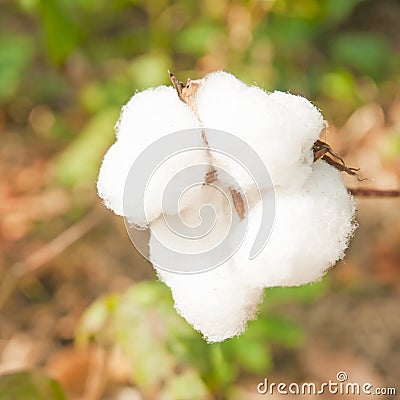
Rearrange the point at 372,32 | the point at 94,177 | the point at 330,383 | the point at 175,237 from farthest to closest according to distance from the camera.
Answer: the point at 372,32 → the point at 94,177 → the point at 330,383 → the point at 175,237

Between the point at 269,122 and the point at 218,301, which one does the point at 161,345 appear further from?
the point at 269,122

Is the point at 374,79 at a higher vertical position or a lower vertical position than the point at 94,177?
higher

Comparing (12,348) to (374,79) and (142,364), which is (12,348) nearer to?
(142,364)

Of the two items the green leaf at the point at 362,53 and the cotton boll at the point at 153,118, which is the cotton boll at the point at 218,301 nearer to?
the cotton boll at the point at 153,118

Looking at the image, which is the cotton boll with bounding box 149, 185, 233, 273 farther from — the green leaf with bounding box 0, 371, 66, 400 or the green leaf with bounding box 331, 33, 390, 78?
the green leaf with bounding box 331, 33, 390, 78

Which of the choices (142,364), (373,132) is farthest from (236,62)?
(142,364)

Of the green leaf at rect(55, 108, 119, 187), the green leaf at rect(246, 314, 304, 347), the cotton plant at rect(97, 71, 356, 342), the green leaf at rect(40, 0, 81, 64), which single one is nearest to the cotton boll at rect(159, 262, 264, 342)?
the cotton plant at rect(97, 71, 356, 342)

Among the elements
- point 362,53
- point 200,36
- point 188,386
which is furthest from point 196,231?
point 362,53
